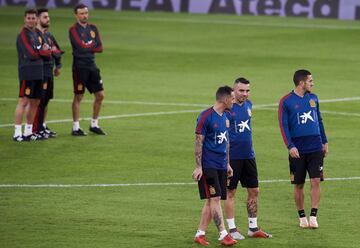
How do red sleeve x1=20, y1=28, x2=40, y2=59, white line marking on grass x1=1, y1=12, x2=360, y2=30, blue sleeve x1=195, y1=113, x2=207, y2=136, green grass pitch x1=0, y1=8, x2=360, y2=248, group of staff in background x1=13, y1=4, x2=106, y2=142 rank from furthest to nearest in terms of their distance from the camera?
white line marking on grass x1=1, y1=12, x2=360, y2=30
group of staff in background x1=13, y1=4, x2=106, y2=142
red sleeve x1=20, y1=28, x2=40, y2=59
green grass pitch x1=0, y1=8, x2=360, y2=248
blue sleeve x1=195, y1=113, x2=207, y2=136

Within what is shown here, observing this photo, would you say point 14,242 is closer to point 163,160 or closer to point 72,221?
point 72,221

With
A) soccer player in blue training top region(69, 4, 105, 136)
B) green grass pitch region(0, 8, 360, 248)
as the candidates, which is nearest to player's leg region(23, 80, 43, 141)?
green grass pitch region(0, 8, 360, 248)

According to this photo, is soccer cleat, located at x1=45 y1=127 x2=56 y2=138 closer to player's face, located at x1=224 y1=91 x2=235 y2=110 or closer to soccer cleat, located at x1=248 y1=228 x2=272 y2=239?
soccer cleat, located at x1=248 y1=228 x2=272 y2=239

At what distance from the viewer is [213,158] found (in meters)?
15.8

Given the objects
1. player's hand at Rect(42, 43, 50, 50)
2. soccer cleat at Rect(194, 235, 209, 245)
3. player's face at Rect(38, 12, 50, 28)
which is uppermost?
player's face at Rect(38, 12, 50, 28)

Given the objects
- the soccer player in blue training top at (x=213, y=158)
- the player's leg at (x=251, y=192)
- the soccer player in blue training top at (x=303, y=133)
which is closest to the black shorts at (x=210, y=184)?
the soccer player in blue training top at (x=213, y=158)

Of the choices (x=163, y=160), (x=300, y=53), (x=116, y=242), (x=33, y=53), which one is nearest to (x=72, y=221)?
(x=116, y=242)

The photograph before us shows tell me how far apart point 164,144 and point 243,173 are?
7895 millimetres

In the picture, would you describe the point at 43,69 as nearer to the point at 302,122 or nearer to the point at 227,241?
the point at 302,122

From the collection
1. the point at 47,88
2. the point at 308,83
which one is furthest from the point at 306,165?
the point at 47,88

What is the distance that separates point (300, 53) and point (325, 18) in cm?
1114

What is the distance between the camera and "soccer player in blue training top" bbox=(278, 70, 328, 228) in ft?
56.4

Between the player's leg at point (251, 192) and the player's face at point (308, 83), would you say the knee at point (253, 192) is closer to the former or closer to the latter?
the player's leg at point (251, 192)

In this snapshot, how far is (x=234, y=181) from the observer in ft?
54.4
